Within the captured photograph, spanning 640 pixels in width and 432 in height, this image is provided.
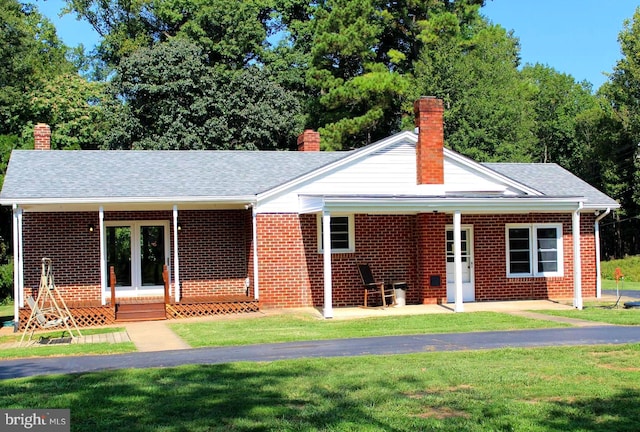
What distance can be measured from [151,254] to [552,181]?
13.3m

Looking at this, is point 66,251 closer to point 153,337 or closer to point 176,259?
point 176,259

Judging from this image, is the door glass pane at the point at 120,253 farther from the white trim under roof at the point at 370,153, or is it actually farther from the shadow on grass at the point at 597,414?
the shadow on grass at the point at 597,414

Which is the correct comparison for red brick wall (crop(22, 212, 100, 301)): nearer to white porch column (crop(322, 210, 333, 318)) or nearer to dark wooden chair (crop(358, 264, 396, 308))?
white porch column (crop(322, 210, 333, 318))

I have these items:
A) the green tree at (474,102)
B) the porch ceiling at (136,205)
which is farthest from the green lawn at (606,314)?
the green tree at (474,102)

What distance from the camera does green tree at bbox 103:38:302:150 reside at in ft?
120

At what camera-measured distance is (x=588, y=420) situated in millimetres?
7324

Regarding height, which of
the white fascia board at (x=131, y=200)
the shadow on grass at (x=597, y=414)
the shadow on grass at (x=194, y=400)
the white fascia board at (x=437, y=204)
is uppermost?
the white fascia board at (x=131, y=200)

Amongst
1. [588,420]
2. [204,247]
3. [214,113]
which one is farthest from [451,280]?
[214,113]

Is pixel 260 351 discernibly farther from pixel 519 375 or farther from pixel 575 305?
pixel 575 305

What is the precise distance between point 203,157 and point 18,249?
718cm

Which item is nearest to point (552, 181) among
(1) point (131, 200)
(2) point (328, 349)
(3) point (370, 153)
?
(3) point (370, 153)

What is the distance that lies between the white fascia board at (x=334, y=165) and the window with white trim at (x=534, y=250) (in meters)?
4.21

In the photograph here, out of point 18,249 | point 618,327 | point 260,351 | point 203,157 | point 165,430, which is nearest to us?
point 165,430

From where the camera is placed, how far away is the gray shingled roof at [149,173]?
1983 centimetres
